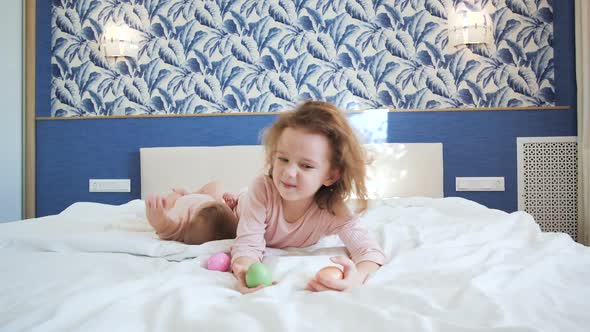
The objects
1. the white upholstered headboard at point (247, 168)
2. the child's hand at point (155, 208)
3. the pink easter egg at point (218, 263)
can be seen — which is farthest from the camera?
the white upholstered headboard at point (247, 168)

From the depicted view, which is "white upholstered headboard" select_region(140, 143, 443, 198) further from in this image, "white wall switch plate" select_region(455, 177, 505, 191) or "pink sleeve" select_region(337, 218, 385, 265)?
"pink sleeve" select_region(337, 218, 385, 265)

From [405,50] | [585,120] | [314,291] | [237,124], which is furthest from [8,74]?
[585,120]

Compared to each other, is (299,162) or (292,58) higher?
(292,58)

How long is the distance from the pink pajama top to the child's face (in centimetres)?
11

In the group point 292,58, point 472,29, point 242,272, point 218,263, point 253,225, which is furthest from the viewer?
point 292,58

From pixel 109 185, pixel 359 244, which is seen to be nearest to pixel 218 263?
pixel 359 244

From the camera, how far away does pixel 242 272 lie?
111 cm

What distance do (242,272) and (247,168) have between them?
2152 mm

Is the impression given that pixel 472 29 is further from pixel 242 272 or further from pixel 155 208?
pixel 242 272

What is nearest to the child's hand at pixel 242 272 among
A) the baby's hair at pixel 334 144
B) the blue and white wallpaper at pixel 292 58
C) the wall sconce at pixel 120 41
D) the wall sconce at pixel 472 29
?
the baby's hair at pixel 334 144

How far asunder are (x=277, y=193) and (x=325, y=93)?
209 centimetres

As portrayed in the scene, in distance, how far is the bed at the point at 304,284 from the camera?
2.44 ft

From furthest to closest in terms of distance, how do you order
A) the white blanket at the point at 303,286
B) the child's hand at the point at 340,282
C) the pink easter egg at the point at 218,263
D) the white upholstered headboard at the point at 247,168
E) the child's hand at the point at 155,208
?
1. the white upholstered headboard at the point at 247,168
2. the child's hand at the point at 155,208
3. the pink easter egg at the point at 218,263
4. the child's hand at the point at 340,282
5. the white blanket at the point at 303,286

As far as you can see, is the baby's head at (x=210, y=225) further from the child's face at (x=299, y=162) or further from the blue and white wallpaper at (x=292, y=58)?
the blue and white wallpaper at (x=292, y=58)
